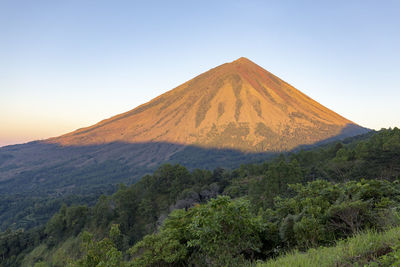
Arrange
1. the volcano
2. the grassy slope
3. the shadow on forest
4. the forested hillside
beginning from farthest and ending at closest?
the volcano < the shadow on forest < the forested hillside < the grassy slope

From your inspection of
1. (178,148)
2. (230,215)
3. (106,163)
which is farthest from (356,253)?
(106,163)

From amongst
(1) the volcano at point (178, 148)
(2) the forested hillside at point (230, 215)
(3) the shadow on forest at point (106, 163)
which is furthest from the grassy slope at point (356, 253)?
(1) the volcano at point (178, 148)

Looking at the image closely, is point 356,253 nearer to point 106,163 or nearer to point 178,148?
point 178,148

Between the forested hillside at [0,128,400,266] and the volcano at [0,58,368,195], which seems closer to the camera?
the forested hillside at [0,128,400,266]

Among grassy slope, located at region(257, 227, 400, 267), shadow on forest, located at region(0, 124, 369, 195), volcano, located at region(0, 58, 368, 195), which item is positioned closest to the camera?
grassy slope, located at region(257, 227, 400, 267)

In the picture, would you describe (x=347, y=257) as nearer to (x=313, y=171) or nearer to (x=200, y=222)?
(x=200, y=222)

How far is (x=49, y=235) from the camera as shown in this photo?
42.6 metres

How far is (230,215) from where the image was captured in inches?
234

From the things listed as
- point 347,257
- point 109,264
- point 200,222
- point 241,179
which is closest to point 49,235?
point 241,179

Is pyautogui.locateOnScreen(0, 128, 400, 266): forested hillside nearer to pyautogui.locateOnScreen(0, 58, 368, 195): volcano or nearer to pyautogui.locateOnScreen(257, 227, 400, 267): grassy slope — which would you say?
pyautogui.locateOnScreen(257, 227, 400, 267): grassy slope

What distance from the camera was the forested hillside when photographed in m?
6.20

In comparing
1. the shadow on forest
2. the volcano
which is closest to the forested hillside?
the shadow on forest

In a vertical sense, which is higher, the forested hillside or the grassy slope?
the grassy slope

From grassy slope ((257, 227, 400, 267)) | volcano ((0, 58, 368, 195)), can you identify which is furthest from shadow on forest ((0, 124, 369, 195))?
grassy slope ((257, 227, 400, 267))
